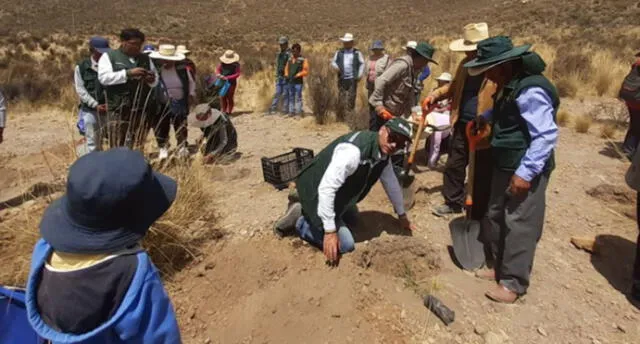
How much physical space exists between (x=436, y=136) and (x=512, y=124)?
2775 millimetres

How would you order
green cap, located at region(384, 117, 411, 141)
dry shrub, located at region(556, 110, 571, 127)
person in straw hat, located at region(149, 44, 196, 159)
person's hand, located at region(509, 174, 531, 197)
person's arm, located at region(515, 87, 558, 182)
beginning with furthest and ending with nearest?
dry shrub, located at region(556, 110, 571, 127) → person in straw hat, located at region(149, 44, 196, 159) → green cap, located at region(384, 117, 411, 141) → person's hand, located at region(509, 174, 531, 197) → person's arm, located at region(515, 87, 558, 182)


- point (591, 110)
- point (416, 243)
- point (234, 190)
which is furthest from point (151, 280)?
point (591, 110)

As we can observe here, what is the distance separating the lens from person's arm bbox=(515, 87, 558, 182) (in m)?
2.58

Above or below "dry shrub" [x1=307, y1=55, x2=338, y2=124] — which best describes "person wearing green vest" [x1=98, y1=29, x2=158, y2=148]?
above

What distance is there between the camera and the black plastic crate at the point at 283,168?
4941 millimetres

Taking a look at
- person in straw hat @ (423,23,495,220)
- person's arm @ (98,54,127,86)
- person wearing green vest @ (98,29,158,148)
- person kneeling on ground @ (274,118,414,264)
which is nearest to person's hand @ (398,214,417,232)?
person kneeling on ground @ (274,118,414,264)

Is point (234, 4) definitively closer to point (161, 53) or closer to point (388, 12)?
point (388, 12)

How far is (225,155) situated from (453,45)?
3329mm

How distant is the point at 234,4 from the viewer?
159 feet

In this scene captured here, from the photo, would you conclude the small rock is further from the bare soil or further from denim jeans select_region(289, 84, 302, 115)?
denim jeans select_region(289, 84, 302, 115)

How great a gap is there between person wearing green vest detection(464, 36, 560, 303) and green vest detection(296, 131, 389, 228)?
2.70ft

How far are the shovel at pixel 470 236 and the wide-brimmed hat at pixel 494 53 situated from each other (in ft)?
2.50

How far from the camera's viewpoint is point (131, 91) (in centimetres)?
481

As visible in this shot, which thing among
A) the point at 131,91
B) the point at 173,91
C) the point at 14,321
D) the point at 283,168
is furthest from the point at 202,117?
the point at 14,321
